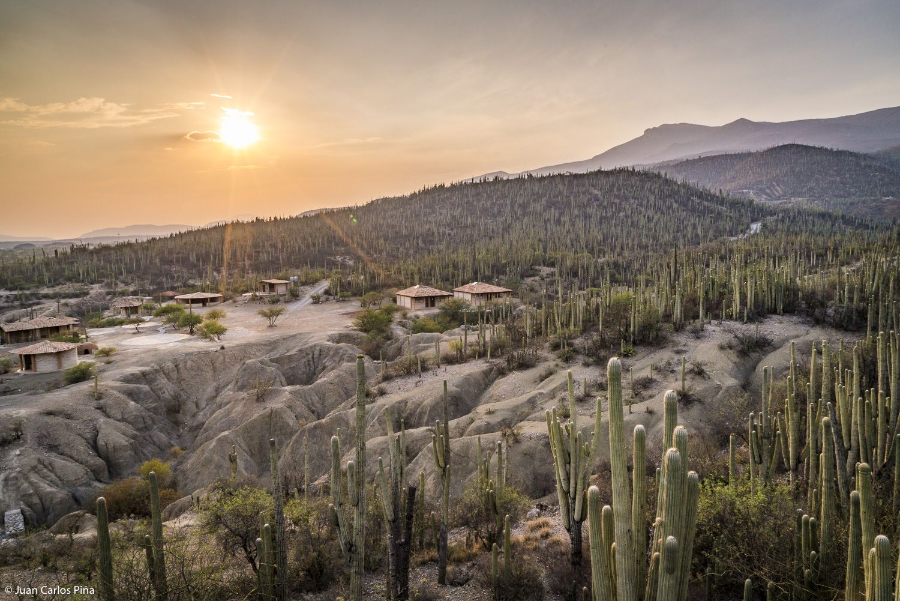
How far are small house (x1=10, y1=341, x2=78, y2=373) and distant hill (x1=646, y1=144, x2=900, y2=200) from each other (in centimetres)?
11911

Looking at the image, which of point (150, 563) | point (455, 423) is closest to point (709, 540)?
point (150, 563)

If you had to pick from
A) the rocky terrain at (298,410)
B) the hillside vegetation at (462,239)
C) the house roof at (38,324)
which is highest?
the hillside vegetation at (462,239)

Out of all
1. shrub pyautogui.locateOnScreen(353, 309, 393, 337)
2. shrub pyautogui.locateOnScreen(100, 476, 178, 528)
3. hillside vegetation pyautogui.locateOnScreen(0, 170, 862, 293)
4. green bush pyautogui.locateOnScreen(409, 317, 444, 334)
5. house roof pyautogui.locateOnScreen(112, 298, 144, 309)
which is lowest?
shrub pyautogui.locateOnScreen(100, 476, 178, 528)

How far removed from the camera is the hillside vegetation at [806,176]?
381ft

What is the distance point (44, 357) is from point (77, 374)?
3.26 m

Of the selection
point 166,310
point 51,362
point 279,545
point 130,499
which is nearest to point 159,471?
point 130,499

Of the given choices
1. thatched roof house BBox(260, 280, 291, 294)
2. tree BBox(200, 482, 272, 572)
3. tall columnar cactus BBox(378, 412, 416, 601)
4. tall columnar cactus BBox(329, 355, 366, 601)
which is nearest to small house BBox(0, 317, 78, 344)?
thatched roof house BBox(260, 280, 291, 294)

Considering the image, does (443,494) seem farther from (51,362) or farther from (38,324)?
(38,324)

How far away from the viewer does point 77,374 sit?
2519 centimetres

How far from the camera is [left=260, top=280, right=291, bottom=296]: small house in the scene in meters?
51.7

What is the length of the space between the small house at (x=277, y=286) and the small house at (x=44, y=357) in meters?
25.2

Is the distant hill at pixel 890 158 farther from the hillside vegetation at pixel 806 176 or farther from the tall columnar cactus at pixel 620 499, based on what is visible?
the tall columnar cactus at pixel 620 499

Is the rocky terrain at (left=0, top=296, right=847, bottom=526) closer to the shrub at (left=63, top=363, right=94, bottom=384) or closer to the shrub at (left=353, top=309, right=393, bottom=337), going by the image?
the shrub at (left=63, top=363, right=94, bottom=384)

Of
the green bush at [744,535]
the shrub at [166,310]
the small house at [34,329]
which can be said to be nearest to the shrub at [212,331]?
the shrub at [166,310]
